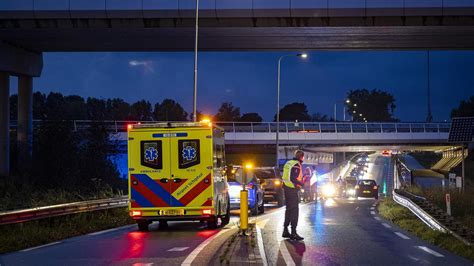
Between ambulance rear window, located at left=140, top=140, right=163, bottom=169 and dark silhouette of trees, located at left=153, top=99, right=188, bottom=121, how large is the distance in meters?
80.2

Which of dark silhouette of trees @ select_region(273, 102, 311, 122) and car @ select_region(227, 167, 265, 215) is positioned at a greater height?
dark silhouette of trees @ select_region(273, 102, 311, 122)

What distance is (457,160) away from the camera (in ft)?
167

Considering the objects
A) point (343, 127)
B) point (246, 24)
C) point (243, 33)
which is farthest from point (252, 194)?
point (343, 127)

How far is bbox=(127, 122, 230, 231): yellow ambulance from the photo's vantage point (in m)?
17.9

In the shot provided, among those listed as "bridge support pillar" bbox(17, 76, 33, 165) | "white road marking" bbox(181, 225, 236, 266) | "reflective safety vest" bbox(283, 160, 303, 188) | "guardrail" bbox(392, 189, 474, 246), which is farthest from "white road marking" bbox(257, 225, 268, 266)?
"bridge support pillar" bbox(17, 76, 33, 165)

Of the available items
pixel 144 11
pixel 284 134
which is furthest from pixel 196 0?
pixel 284 134

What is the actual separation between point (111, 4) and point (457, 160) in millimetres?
30103

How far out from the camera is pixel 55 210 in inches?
704

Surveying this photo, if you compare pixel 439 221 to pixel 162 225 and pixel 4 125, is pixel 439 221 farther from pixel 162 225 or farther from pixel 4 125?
pixel 4 125

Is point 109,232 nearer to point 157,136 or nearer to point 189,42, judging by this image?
point 157,136

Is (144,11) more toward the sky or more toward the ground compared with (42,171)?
more toward the sky

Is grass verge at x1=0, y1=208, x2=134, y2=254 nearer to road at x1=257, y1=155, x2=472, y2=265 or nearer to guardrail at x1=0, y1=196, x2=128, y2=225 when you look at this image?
guardrail at x1=0, y1=196, x2=128, y2=225

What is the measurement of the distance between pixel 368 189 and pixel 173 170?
32.3 metres

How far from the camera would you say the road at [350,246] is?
11977 mm
